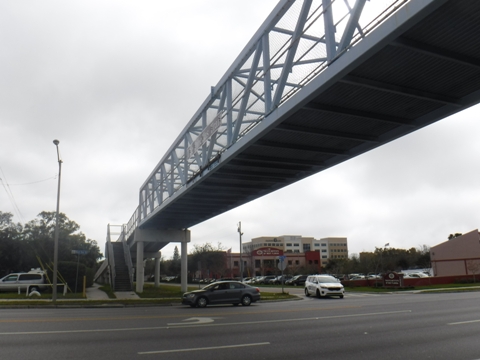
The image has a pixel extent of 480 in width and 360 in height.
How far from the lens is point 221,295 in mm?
21766

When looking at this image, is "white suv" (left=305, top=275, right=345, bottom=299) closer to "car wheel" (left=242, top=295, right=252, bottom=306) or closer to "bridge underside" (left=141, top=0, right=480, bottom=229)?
"car wheel" (left=242, top=295, right=252, bottom=306)

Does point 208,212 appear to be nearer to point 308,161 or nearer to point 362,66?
point 308,161

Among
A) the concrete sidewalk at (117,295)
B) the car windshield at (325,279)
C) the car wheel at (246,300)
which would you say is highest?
the car windshield at (325,279)

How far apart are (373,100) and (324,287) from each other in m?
18.1

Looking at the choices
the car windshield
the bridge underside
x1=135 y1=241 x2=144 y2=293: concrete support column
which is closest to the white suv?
the car windshield

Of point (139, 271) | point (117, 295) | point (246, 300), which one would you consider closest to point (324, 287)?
point (246, 300)

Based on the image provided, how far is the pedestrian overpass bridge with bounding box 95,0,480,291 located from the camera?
9.05 metres

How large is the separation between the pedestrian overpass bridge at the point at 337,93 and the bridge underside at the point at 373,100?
0.03 meters

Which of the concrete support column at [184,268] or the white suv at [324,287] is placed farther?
the concrete support column at [184,268]

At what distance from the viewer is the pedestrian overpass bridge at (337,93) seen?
9.05 m

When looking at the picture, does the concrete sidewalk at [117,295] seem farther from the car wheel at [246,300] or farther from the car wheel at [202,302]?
the car wheel at [246,300]

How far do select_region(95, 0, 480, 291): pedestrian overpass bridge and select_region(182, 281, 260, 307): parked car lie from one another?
4985mm

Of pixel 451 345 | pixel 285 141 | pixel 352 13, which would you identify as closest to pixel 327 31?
pixel 352 13

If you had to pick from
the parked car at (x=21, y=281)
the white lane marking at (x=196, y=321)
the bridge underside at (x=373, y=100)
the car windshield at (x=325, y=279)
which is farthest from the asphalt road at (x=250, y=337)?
the parked car at (x=21, y=281)
